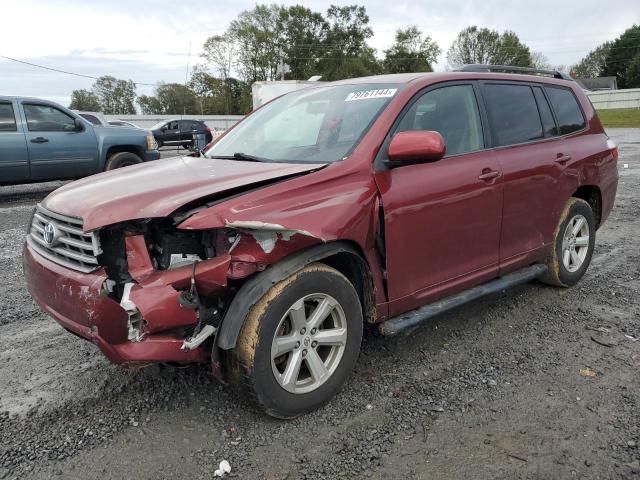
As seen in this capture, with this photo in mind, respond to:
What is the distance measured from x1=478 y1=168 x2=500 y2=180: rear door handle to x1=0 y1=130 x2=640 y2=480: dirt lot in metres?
1.15

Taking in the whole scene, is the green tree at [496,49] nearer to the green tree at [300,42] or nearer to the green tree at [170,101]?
the green tree at [300,42]

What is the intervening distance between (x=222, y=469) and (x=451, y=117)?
2.59 meters

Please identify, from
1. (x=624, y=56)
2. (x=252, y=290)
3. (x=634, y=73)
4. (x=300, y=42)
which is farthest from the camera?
(x=624, y=56)

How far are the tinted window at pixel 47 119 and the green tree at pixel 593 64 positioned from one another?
332 feet

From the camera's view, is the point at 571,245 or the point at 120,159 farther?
the point at 120,159

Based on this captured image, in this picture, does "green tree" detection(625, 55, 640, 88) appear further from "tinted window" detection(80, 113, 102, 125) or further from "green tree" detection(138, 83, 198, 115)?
"tinted window" detection(80, 113, 102, 125)

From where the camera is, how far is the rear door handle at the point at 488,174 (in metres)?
3.51

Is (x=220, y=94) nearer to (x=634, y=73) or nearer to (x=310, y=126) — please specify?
(x=634, y=73)

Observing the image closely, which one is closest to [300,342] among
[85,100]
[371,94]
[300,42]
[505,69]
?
[371,94]

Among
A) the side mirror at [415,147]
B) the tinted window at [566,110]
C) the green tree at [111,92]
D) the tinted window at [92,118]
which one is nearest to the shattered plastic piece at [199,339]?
the side mirror at [415,147]

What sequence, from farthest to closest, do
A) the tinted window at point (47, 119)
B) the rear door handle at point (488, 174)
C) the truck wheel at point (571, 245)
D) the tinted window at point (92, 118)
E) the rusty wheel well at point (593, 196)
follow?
1. the tinted window at point (92, 118)
2. the tinted window at point (47, 119)
3. the rusty wheel well at point (593, 196)
4. the truck wheel at point (571, 245)
5. the rear door handle at point (488, 174)

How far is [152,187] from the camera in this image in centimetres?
270

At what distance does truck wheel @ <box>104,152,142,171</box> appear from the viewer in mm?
10582

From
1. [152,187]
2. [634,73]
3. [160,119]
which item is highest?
[634,73]
